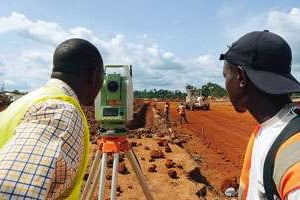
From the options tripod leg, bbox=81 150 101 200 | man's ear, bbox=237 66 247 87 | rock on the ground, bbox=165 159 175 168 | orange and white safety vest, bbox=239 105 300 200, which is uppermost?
man's ear, bbox=237 66 247 87

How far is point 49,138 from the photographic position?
1.64m

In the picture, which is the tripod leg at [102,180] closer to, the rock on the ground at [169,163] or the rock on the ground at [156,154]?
the rock on the ground at [169,163]

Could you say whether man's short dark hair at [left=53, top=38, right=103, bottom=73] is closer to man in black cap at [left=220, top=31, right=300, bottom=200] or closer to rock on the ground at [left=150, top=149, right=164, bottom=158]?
man in black cap at [left=220, top=31, right=300, bottom=200]

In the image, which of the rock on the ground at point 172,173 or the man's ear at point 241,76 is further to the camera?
the rock on the ground at point 172,173

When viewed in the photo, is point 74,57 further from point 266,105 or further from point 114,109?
point 114,109

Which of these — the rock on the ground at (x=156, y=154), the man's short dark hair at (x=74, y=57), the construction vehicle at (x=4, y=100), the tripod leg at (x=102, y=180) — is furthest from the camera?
the construction vehicle at (x=4, y=100)

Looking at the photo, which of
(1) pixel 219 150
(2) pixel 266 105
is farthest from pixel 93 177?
(1) pixel 219 150

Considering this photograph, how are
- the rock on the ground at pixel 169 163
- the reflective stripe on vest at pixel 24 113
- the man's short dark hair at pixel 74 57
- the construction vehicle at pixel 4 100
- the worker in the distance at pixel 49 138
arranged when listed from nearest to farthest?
the worker in the distance at pixel 49 138 < the reflective stripe on vest at pixel 24 113 < the man's short dark hair at pixel 74 57 < the rock on the ground at pixel 169 163 < the construction vehicle at pixel 4 100

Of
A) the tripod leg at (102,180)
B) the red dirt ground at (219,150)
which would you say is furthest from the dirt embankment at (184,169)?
the tripod leg at (102,180)

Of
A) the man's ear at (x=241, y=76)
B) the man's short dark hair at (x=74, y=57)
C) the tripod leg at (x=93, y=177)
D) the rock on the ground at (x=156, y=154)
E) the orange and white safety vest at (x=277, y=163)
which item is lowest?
the rock on the ground at (x=156, y=154)

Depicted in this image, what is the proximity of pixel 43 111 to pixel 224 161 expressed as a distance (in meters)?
13.4

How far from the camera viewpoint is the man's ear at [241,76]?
2141mm

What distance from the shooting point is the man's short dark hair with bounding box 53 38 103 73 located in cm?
213

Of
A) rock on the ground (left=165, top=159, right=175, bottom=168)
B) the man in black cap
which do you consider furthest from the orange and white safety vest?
rock on the ground (left=165, top=159, right=175, bottom=168)
